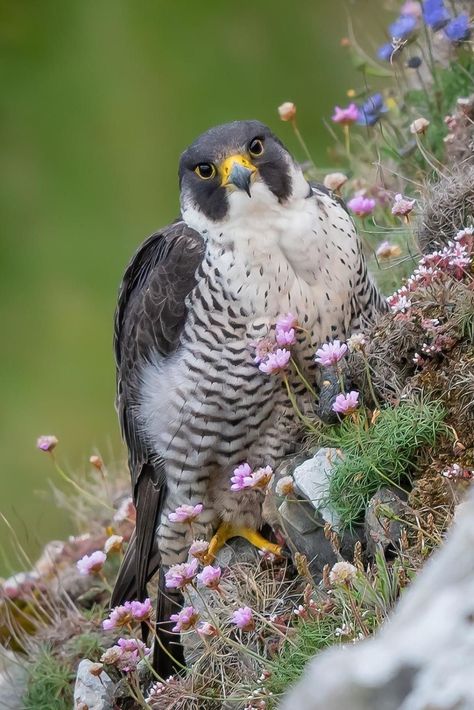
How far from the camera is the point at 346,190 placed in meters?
5.32

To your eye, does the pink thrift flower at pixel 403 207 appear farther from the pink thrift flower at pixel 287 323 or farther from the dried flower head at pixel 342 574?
the dried flower head at pixel 342 574

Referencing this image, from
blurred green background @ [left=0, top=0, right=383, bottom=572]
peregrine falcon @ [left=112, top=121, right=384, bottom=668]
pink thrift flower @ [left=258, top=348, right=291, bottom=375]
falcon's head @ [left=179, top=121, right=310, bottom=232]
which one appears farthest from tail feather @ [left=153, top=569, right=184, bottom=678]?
blurred green background @ [left=0, top=0, right=383, bottom=572]

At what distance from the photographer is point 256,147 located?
4.11m

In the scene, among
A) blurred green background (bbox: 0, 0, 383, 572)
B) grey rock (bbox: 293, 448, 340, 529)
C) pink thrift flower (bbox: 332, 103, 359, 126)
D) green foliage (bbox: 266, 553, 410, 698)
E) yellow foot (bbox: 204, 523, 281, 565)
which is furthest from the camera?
blurred green background (bbox: 0, 0, 383, 572)

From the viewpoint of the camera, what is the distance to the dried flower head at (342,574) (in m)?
3.07

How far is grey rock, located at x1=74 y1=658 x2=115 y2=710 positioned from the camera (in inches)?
153

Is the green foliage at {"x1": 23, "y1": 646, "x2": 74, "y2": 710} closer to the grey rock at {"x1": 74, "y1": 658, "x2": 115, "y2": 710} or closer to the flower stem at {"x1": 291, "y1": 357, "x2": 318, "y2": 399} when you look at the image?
the grey rock at {"x1": 74, "y1": 658, "x2": 115, "y2": 710}

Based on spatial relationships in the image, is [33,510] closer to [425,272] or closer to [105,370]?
[105,370]

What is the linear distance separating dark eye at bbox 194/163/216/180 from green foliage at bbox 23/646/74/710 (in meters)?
1.61

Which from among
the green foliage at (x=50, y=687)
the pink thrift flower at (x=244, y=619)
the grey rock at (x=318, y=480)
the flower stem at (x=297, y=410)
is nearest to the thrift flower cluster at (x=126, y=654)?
the pink thrift flower at (x=244, y=619)

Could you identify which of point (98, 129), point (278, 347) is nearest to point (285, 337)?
point (278, 347)

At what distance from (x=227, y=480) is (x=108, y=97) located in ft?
28.3

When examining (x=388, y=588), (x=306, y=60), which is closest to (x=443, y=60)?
(x=388, y=588)

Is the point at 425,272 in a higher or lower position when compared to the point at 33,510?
higher
